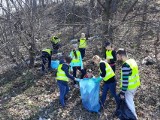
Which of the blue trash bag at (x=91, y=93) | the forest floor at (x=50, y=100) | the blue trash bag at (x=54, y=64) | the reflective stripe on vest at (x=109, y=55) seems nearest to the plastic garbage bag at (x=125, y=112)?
the forest floor at (x=50, y=100)

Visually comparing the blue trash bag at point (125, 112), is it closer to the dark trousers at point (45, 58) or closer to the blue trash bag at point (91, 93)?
the blue trash bag at point (91, 93)

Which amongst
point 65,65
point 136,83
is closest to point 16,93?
point 65,65

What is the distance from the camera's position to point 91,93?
752 centimetres

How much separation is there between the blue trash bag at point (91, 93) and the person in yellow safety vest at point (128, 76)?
3.44 ft

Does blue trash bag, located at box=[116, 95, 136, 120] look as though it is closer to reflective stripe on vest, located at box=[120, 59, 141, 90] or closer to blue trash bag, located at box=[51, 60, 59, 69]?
reflective stripe on vest, located at box=[120, 59, 141, 90]

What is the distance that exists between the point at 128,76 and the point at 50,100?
10.1 ft

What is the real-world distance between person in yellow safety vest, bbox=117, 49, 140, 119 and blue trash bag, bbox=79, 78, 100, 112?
41.3 inches

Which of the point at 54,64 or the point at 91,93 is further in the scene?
the point at 54,64

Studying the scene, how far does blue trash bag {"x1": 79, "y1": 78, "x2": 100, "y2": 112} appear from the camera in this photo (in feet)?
24.6

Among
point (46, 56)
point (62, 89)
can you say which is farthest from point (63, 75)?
point (46, 56)

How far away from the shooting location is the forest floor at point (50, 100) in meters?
7.76

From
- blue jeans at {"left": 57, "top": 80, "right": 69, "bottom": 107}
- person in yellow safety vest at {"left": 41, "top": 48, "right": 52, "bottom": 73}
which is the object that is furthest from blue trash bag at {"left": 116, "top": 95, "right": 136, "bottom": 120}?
person in yellow safety vest at {"left": 41, "top": 48, "right": 52, "bottom": 73}

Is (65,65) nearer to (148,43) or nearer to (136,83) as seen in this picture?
(136,83)

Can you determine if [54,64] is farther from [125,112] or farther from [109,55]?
[125,112]
